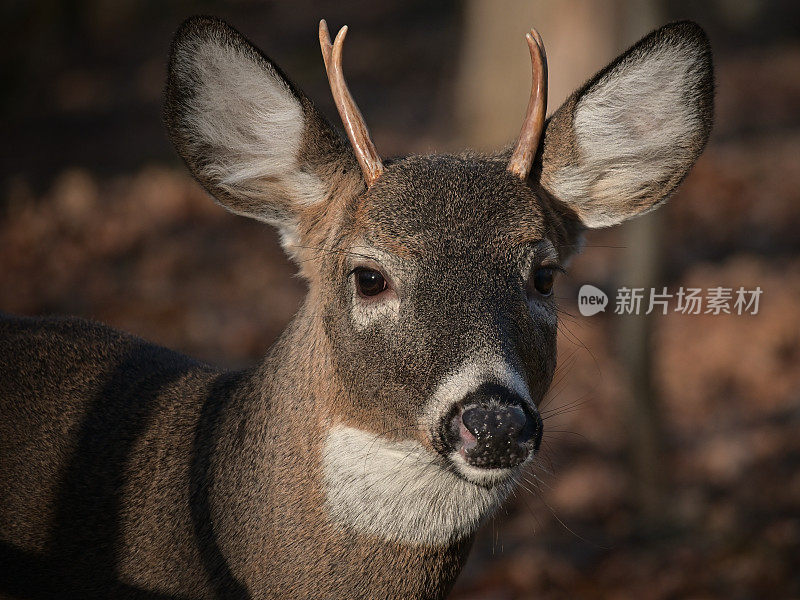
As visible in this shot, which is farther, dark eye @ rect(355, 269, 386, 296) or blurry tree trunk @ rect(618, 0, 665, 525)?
blurry tree trunk @ rect(618, 0, 665, 525)

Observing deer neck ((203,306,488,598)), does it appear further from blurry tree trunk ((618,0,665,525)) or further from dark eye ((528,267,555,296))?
blurry tree trunk ((618,0,665,525))

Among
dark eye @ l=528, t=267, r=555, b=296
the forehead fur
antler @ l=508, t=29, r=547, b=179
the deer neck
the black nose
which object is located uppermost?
antler @ l=508, t=29, r=547, b=179

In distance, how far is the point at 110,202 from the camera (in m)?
12.5

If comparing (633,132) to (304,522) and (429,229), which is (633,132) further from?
(304,522)

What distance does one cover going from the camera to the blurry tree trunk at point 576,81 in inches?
292

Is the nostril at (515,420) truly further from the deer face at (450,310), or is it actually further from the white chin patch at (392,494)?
the white chin patch at (392,494)

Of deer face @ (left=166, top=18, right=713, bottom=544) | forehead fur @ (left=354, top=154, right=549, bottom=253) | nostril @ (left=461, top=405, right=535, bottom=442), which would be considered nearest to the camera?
nostril @ (left=461, top=405, right=535, bottom=442)

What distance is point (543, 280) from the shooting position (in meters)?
3.68

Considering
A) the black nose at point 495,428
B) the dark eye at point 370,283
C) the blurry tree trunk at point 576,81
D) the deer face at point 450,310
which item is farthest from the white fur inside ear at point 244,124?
the blurry tree trunk at point 576,81

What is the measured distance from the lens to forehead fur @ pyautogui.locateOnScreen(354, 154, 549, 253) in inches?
137

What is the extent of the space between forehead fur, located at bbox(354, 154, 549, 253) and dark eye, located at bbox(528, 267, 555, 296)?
12cm

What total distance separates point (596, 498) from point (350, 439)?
16.6 feet

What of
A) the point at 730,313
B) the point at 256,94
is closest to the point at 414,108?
the point at 730,313

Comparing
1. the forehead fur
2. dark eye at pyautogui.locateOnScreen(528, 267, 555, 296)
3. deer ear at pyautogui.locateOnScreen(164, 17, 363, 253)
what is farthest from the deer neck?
dark eye at pyautogui.locateOnScreen(528, 267, 555, 296)
